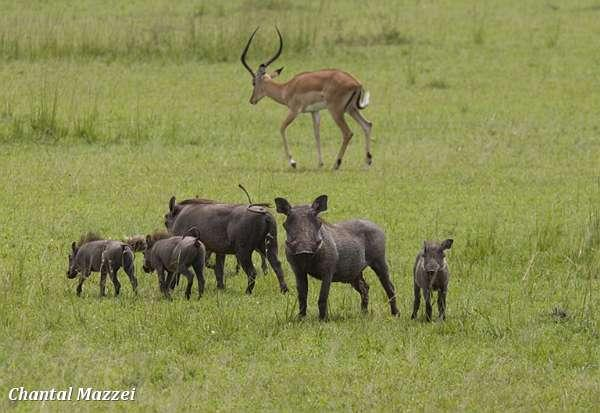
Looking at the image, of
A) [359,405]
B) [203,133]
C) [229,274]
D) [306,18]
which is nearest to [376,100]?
[203,133]

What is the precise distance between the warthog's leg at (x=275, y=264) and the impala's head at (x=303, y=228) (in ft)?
3.62

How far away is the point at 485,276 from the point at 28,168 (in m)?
5.94

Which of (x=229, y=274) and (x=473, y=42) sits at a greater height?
(x=473, y=42)

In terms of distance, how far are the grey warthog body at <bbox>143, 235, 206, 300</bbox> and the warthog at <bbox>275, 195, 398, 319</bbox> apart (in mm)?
830

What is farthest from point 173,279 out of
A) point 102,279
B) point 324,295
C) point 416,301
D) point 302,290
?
point 416,301

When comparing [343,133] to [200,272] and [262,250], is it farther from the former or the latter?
[200,272]

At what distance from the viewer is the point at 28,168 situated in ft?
46.0

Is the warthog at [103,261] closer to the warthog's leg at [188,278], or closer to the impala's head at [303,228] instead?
the warthog's leg at [188,278]

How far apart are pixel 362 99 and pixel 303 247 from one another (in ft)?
25.4

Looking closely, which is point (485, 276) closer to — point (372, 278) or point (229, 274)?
point (372, 278)

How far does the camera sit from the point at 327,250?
820 centimetres

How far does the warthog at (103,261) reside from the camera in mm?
8938

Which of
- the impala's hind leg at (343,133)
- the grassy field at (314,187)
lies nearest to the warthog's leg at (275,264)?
the grassy field at (314,187)

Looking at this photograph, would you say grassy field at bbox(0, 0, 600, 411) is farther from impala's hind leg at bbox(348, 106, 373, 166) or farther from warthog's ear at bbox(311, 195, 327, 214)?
warthog's ear at bbox(311, 195, 327, 214)
